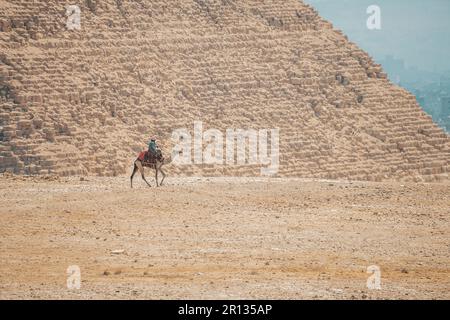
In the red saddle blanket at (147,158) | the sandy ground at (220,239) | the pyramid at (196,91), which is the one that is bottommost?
the sandy ground at (220,239)

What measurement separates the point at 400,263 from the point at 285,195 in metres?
9.15

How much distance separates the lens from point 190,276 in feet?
73.6

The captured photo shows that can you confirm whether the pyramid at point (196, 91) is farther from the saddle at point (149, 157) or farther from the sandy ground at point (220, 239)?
the saddle at point (149, 157)

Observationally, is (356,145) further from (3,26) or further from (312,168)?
(3,26)

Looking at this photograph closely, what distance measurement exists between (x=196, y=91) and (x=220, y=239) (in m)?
21.9

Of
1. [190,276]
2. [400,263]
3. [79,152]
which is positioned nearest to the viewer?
[190,276]

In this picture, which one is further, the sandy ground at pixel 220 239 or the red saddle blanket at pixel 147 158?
the red saddle blanket at pixel 147 158

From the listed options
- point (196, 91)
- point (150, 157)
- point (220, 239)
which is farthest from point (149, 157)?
point (196, 91)

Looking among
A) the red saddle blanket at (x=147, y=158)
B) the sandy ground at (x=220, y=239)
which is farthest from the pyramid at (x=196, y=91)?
the red saddle blanket at (x=147, y=158)

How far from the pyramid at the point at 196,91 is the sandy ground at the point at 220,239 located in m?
5.43

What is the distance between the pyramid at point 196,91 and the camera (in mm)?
41625

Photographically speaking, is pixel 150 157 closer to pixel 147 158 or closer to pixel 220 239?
pixel 147 158
